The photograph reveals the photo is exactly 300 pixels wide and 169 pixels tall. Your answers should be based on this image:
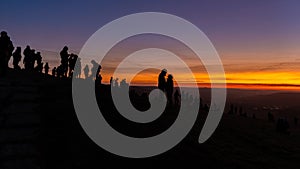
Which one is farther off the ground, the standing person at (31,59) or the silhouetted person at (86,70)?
the standing person at (31,59)

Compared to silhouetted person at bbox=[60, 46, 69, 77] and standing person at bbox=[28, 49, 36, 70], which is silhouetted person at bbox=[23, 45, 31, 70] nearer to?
standing person at bbox=[28, 49, 36, 70]

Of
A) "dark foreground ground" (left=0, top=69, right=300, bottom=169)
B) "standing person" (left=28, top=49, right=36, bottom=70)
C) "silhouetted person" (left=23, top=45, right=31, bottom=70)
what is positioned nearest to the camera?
"dark foreground ground" (left=0, top=69, right=300, bottom=169)

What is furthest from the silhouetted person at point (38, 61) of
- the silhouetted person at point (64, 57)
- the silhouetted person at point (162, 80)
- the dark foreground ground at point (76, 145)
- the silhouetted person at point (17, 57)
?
the dark foreground ground at point (76, 145)

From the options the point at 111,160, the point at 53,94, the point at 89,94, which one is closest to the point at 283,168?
the point at 111,160

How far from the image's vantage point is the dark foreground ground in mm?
14250

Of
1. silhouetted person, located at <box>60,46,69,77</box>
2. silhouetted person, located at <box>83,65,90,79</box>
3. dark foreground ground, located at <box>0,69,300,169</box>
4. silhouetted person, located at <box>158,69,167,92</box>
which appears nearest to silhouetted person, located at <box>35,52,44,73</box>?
silhouetted person, located at <box>60,46,69,77</box>

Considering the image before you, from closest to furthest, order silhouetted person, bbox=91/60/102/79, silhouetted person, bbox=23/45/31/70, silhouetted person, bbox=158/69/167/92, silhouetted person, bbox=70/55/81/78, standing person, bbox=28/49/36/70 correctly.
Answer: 1. silhouetted person, bbox=158/69/167/92
2. silhouetted person, bbox=91/60/102/79
3. silhouetted person, bbox=70/55/81/78
4. silhouetted person, bbox=23/45/31/70
5. standing person, bbox=28/49/36/70

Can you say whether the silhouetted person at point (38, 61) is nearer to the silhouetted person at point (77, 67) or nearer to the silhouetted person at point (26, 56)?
the silhouetted person at point (26, 56)

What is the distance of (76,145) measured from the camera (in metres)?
15.8

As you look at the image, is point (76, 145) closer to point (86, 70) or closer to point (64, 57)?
point (86, 70)

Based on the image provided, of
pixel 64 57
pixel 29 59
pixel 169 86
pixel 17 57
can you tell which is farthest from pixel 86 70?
pixel 169 86

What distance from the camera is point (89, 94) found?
90.0 ft

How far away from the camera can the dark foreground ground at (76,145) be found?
1425cm

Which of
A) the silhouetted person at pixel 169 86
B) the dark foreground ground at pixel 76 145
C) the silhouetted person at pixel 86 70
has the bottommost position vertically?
the dark foreground ground at pixel 76 145
